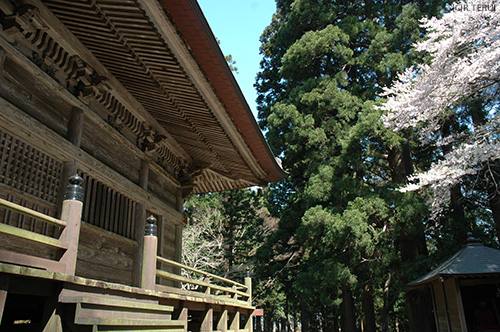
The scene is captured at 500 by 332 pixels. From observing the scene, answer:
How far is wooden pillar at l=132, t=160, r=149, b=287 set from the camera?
225 inches

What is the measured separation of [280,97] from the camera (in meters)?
18.6

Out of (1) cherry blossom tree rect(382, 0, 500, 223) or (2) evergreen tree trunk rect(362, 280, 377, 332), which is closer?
(1) cherry blossom tree rect(382, 0, 500, 223)

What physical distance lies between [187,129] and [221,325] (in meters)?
3.64

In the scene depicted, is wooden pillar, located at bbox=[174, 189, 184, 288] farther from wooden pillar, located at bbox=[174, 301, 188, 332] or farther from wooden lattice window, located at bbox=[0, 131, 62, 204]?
wooden lattice window, located at bbox=[0, 131, 62, 204]

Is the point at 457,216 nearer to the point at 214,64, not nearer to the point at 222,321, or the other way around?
the point at 222,321

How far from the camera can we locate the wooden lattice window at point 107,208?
4.89m

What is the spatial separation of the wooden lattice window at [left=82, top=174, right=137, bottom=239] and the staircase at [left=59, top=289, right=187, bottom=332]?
1.39m

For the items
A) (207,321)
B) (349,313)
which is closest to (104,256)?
(207,321)

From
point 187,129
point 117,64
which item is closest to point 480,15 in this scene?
point 187,129

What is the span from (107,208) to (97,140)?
921mm

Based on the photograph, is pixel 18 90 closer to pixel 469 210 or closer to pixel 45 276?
pixel 45 276

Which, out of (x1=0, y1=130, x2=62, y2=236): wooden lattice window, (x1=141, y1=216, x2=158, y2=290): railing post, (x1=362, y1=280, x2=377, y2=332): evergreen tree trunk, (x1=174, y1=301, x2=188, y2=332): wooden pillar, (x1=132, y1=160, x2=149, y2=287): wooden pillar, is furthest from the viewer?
(x1=362, y1=280, x2=377, y2=332): evergreen tree trunk

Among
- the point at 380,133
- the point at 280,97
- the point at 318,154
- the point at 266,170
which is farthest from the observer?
the point at 280,97

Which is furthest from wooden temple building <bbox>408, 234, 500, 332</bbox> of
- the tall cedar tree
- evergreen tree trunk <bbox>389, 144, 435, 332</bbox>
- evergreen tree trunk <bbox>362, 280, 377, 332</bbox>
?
evergreen tree trunk <bbox>362, 280, 377, 332</bbox>
